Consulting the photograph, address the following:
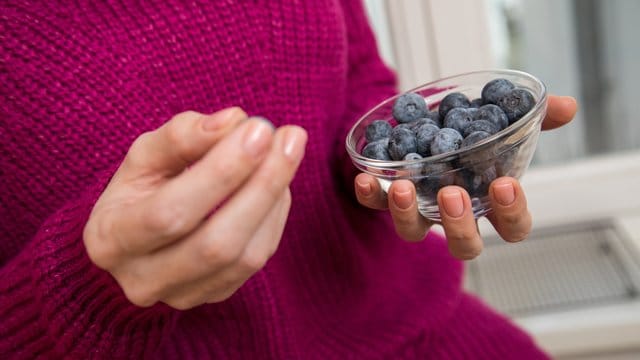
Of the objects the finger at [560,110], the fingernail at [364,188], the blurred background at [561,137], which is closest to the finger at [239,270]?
the fingernail at [364,188]

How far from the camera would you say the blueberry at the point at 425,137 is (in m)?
0.43

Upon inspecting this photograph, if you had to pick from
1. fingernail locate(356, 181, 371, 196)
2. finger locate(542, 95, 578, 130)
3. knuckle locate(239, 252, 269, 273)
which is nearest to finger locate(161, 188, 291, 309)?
knuckle locate(239, 252, 269, 273)

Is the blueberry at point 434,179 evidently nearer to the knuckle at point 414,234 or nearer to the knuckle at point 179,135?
the knuckle at point 414,234

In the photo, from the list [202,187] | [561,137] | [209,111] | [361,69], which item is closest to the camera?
[202,187]

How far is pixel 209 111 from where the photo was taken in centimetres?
56

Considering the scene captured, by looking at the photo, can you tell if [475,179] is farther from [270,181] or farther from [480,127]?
[270,181]

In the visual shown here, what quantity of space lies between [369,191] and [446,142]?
0.07 meters

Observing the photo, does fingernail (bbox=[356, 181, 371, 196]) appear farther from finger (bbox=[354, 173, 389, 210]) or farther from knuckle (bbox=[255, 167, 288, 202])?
knuckle (bbox=[255, 167, 288, 202])

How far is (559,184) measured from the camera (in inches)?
42.3

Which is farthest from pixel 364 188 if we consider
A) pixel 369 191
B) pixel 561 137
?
pixel 561 137

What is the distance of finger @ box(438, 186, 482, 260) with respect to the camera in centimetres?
41

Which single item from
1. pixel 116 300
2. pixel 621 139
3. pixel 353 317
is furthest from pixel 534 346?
pixel 621 139

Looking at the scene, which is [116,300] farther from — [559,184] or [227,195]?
[559,184]

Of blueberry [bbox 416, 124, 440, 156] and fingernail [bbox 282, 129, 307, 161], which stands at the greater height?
fingernail [bbox 282, 129, 307, 161]
